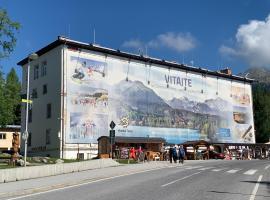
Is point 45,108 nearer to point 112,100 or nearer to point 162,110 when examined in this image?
point 112,100

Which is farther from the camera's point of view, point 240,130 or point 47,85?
point 240,130

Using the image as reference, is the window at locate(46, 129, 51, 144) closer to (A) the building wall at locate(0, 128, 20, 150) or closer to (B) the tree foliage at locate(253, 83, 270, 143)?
(A) the building wall at locate(0, 128, 20, 150)

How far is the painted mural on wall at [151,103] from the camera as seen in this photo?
2254 inches

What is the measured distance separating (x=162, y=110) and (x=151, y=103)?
7.80 ft

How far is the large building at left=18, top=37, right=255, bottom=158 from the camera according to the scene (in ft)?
185

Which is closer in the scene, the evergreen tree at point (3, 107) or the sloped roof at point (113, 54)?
the evergreen tree at point (3, 107)

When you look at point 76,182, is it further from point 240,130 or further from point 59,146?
point 240,130

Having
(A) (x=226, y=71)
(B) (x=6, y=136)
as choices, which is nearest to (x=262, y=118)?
(A) (x=226, y=71)

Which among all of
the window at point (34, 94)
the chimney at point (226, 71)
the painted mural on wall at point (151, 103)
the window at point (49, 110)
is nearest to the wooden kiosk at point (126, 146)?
the painted mural on wall at point (151, 103)

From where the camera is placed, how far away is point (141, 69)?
6556cm

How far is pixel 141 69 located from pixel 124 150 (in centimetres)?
2103

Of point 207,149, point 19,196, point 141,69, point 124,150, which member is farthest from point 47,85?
point 19,196

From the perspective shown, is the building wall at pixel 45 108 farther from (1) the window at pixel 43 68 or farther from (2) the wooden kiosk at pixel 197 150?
(2) the wooden kiosk at pixel 197 150

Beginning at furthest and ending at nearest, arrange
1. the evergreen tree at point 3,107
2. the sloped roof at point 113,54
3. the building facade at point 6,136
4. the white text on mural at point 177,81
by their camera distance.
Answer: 1. the building facade at point 6,136
2. the white text on mural at point 177,81
3. the sloped roof at point 113,54
4. the evergreen tree at point 3,107
